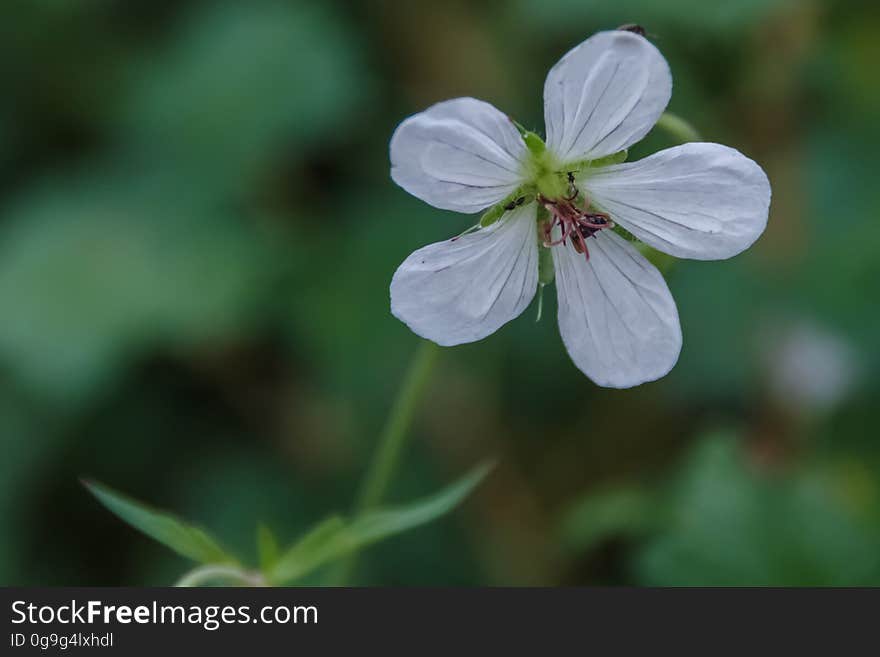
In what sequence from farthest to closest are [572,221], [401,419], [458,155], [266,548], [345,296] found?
[345,296]
[401,419]
[266,548]
[572,221]
[458,155]

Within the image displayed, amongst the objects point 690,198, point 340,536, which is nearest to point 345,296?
point 340,536

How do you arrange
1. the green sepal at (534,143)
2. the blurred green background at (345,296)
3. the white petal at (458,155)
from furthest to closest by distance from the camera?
the blurred green background at (345,296)
the green sepal at (534,143)
the white petal at (458,155)

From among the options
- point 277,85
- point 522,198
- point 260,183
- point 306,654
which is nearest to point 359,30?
point 277,85

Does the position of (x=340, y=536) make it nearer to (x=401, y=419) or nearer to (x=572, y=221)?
(x=401, y=419)

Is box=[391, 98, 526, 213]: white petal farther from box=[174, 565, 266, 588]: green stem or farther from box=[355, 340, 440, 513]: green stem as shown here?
box=[174, 565, 266, 588]: green stem

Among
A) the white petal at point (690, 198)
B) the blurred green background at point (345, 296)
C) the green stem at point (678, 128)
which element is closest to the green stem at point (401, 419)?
the white petal at point (690, 198)

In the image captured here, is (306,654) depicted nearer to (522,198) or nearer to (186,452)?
(522,198)

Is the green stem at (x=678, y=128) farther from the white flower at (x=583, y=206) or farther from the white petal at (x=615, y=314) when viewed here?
the white petal at (x=615, y=314)
